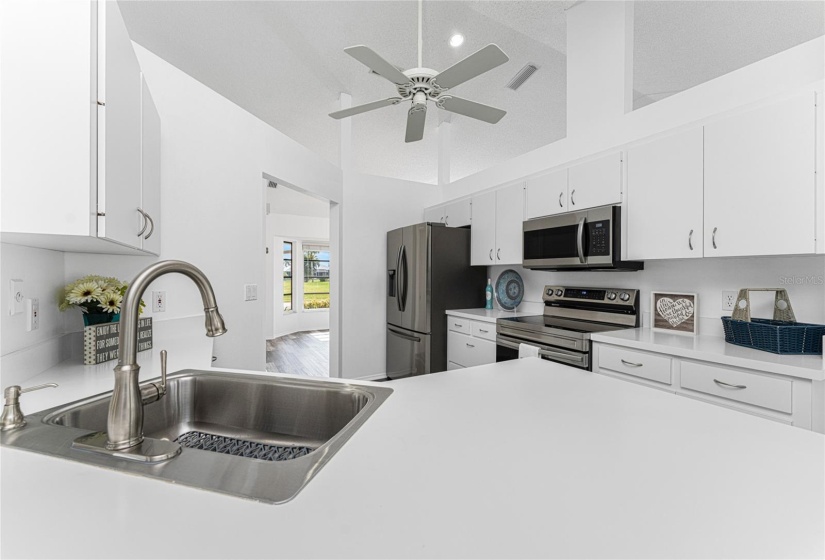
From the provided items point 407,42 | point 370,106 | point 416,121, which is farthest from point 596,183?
point 407,42

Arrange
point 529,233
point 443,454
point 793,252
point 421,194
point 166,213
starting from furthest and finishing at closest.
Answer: point 421,194 < point 529,233 < point 166,213 < point 793,252 < point 443,454

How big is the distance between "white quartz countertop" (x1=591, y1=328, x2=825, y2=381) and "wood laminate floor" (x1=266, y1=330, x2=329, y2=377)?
3.03m

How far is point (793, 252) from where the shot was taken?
1660mm

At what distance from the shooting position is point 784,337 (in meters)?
1.65

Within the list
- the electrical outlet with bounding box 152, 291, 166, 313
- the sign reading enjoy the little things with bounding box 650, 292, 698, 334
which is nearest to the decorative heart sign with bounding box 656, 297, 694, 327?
the sign reading enjoy the little things with bounding box 650, 292, 698, 334

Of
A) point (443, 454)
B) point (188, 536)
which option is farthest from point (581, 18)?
point (188, 536)

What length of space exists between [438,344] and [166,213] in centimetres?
248

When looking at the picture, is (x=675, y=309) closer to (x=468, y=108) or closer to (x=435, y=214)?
(x=468, y=108)

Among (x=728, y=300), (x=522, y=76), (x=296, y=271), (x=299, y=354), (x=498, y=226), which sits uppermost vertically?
(x=522, y=76)

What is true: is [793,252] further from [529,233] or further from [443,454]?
[443,454]

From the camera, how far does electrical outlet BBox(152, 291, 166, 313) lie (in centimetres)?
191

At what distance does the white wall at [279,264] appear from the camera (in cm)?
715

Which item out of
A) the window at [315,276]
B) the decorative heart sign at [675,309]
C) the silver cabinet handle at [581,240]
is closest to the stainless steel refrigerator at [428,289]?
the silver cabinet handle at [581,240]

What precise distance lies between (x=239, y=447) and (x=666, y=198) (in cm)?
245
